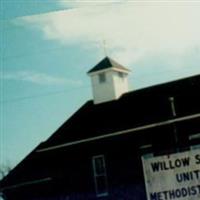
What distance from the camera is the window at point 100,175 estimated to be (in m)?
26.7

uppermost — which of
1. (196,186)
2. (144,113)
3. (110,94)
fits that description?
(110,94)

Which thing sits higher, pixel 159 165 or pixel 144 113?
pixel 144 113

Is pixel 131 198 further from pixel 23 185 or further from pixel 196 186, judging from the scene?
pixel 196 186

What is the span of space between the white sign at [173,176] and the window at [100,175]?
19935 mm

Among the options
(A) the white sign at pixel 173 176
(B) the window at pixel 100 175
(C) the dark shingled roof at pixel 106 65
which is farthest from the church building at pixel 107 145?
(A) the white sign at pixel 173 176

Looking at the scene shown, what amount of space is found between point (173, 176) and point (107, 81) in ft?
83.4

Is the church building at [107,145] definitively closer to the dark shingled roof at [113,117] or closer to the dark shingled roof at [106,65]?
the dark shingled roof at [113,117]

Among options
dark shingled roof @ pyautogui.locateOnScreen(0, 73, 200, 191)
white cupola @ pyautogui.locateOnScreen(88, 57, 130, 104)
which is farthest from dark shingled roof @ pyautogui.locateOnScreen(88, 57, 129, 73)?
dark shingled roof @ pyautogui.locateOnScreen(0, 73, 200, 191)

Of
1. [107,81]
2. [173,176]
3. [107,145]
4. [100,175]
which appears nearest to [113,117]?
[107,145]

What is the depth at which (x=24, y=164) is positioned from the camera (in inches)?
1192

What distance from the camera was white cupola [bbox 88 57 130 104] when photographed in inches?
1249

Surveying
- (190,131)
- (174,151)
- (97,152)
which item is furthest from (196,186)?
(97,152)

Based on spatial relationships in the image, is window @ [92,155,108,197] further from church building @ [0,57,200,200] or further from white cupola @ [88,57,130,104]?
white cupola @ [88,57,130,104]

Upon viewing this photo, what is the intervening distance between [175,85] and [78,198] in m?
8.34
